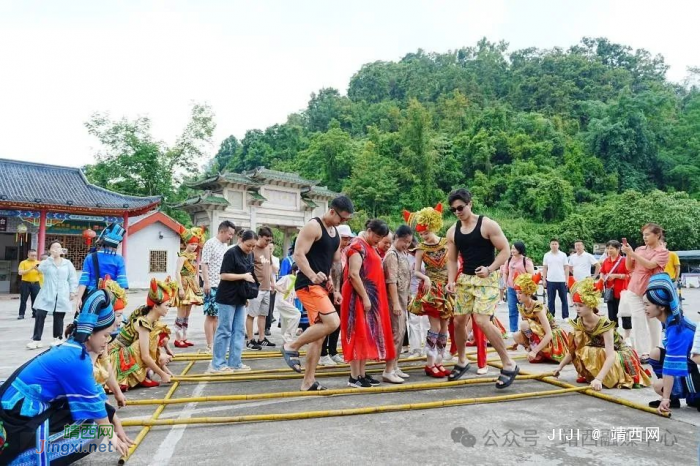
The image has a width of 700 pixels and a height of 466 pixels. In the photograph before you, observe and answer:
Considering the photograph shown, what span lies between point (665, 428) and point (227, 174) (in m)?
25.6

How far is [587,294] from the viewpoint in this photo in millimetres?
4785

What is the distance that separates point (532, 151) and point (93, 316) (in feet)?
141

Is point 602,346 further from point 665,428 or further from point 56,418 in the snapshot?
point 56,418

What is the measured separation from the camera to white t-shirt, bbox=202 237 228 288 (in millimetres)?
6656

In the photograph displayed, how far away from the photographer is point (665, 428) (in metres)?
3.41

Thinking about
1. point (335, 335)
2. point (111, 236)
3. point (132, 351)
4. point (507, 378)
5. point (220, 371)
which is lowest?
point (220, 371)

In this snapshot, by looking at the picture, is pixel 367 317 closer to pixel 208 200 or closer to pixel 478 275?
pixel 478 275

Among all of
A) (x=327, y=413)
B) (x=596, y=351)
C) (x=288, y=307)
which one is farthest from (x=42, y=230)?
(x=596, y=351)

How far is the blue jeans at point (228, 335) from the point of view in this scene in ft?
17.2

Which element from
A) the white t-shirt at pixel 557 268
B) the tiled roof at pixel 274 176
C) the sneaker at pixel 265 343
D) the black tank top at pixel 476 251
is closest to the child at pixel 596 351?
the black tank top at pixel 476 251

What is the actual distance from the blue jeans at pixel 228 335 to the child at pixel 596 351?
3.42 metres

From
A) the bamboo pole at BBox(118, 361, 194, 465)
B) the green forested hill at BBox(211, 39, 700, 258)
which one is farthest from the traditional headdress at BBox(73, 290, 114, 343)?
the green forested hill at BBox(211, 39, 700, 258)

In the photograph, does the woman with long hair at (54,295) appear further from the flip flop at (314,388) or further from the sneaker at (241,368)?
the flip flop at (314,388)

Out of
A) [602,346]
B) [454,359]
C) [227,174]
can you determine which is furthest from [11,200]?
[602,346]
